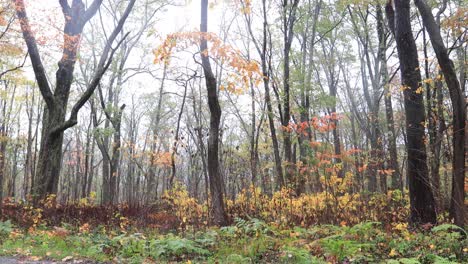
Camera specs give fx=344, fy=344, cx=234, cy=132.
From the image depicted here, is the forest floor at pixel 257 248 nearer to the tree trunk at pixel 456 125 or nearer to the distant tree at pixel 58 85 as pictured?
the tree trunk at pixel 456 125

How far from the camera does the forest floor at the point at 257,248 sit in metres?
4.16

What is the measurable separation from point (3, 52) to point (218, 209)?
11.0 m

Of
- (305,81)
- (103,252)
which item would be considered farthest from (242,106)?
(103,252)

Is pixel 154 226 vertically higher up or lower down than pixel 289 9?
lower down

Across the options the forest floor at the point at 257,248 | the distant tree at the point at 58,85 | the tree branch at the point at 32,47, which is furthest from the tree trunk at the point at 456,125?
the tree branch at the point at 32,47

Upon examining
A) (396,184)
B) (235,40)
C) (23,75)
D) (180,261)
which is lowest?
(180,261)

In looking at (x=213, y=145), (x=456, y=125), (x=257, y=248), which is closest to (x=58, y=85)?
(x=213, y=145)

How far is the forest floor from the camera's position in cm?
416

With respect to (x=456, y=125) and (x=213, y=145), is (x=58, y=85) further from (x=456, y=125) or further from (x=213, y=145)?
(x=456, y=125)

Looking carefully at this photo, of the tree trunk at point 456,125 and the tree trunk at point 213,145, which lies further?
the tree trunk at point 213,145

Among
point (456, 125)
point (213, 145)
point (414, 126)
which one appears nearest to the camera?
point (456, 125)

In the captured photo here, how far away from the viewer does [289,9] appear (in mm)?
14664

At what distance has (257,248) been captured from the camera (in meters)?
4.64

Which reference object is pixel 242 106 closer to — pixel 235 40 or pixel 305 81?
pixel 235 40
